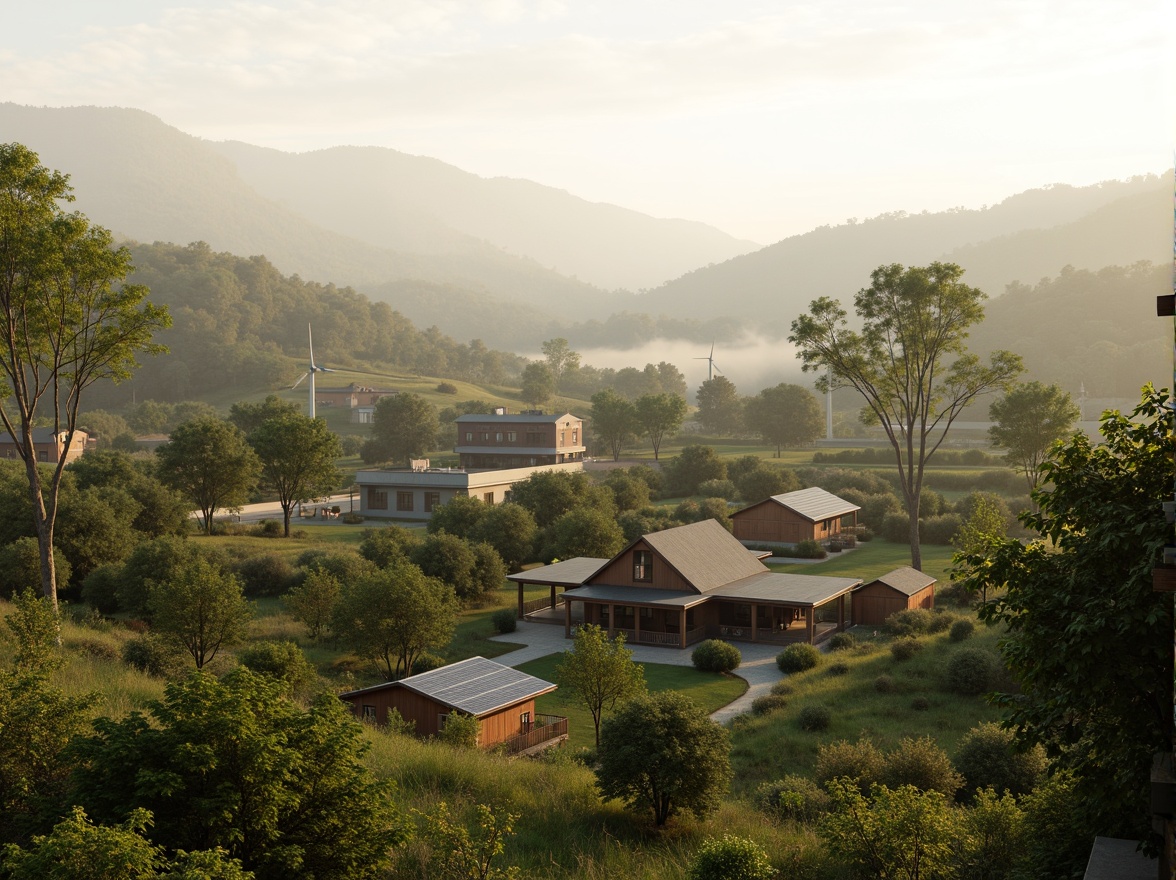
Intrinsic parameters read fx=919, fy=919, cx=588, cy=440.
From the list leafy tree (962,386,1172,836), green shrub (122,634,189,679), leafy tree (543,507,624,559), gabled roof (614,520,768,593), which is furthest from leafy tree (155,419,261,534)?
leafy tree (962,386,1172,836)

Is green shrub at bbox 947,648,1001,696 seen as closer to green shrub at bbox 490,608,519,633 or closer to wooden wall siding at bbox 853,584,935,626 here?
wooden wall siding at bbox 853,584,935,626

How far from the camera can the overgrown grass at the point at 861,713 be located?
2569 centimetres

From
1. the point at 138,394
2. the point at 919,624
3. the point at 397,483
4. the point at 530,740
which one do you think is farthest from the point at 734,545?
the point at 138,394

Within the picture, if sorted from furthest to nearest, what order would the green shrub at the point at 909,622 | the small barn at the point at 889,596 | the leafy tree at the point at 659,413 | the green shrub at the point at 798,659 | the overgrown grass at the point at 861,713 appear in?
the leafy tree at the point at 659,413 → the small barn at the point at 889,596 → the green shrub at the point at 909,622 → the green shrub at the point at 798,659 → the overgrown grass at the point at 861,713

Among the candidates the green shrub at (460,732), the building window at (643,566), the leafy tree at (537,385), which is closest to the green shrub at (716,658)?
the building window at (643,566)

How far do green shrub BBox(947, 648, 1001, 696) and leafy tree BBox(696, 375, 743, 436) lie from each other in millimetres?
119794

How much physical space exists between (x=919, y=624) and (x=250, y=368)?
169 meters

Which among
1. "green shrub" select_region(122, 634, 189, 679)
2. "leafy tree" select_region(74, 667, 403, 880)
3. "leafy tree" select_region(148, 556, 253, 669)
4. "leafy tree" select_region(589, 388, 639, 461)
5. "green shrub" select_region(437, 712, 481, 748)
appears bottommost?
"green shrub" select_region(437, 712, 481, 748)

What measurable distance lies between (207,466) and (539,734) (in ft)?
144

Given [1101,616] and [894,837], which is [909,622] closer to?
[894,837]

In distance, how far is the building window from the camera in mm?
44031

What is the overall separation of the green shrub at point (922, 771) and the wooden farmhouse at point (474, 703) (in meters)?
10.8

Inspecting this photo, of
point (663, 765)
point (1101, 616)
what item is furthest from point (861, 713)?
point (1101, 616)

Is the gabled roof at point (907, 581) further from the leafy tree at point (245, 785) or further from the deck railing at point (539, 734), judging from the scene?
the leafy tree at point (245, 785)
